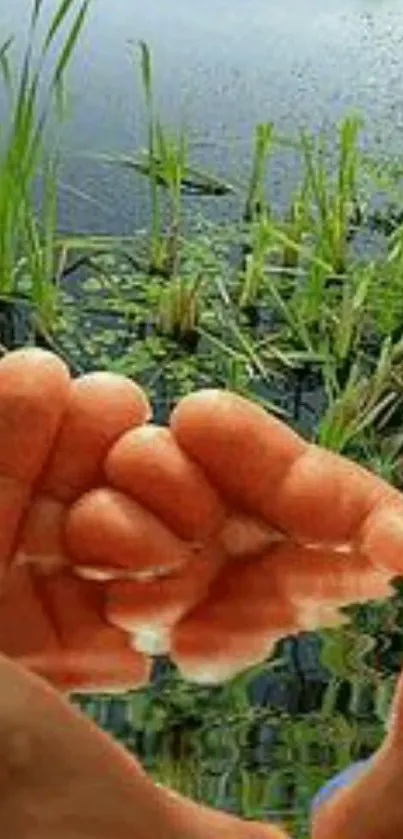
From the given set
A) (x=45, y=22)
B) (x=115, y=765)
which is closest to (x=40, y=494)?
(x=115, y=765)

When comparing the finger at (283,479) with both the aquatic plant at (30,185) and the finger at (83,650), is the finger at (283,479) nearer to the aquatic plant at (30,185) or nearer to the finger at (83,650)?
the finger at (83,650)

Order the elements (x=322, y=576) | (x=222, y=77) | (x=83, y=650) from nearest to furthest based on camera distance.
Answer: (x=83, y=650), (x=322, y=576), (x=222, y=77)

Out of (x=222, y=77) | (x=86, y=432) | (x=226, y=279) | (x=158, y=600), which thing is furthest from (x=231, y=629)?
(x=222, y=77)

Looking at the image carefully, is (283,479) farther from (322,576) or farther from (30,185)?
(30,185)

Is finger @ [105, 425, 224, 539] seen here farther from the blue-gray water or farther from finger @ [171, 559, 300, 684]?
the blue-gray water

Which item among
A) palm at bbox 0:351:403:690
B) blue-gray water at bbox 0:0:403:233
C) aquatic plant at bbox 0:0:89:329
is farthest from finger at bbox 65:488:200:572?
blue-gray water at bbox 0:0:403:233
